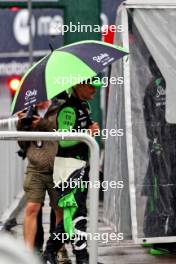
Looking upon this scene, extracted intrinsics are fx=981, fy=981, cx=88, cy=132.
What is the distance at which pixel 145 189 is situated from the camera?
866 cm

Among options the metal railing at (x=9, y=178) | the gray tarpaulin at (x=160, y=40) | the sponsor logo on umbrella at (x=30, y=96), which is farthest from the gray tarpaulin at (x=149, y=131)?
the sponsor logo on umbrella at (x=30, y=96)

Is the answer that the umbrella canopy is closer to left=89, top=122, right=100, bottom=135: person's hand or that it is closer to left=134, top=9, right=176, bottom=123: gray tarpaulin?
left=89, top=122, right=100, bottom=135: person's hand

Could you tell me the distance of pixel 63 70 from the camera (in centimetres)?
727

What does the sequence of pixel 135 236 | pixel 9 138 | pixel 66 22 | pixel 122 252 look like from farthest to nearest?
pixel 66 22
pixel 122 252
pixel 135 236
pixel 9 138

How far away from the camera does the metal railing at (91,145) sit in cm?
661

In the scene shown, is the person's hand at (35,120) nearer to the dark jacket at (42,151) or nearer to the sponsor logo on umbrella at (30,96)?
the dark jacket at (42,151)

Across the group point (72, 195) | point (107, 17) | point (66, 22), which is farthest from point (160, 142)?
point (107, 17)

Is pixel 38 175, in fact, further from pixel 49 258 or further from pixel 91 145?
pixel 91 145

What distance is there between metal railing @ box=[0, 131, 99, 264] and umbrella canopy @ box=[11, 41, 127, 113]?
1.37ft

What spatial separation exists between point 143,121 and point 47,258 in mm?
1618

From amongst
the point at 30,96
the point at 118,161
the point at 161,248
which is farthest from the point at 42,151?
the point at 161,248

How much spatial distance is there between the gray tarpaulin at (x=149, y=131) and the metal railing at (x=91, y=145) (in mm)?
1858

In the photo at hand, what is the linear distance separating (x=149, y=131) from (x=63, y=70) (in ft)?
5.39

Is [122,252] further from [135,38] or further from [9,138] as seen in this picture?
[9,138]
